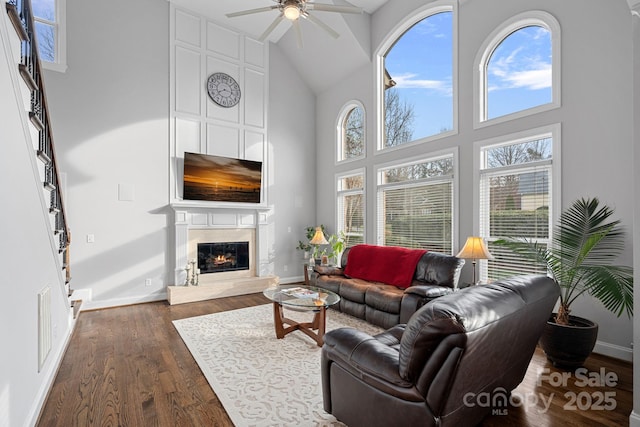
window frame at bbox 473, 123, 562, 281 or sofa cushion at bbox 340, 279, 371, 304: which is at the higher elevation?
window frame at bbox 473, 123, 562, 281

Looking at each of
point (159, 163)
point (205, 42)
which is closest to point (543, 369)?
point (159, 163)

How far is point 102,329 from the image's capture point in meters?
3.95

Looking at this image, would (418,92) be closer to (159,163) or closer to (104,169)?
(159,163)

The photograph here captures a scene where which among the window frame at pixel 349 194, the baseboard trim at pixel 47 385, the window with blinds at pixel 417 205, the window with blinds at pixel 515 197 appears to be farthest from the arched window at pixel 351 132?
the baseboard trim at pixel 47 385

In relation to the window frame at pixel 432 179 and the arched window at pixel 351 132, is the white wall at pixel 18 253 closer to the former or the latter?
the window frame at pixel 432 179

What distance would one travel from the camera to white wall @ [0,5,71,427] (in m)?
1.69

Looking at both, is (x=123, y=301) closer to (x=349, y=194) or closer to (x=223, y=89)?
(x=223, y=89)

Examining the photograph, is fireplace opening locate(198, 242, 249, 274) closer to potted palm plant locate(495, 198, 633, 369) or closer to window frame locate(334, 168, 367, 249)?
window frame locate(334, 168, 367, 249)

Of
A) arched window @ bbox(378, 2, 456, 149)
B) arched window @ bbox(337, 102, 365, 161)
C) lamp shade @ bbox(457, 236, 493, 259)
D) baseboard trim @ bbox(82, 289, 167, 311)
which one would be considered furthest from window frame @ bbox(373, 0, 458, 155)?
baseboard trim @ bbox(82, 289, 167, 311)

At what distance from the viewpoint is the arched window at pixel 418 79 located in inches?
189

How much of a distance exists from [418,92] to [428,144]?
3.49 feet

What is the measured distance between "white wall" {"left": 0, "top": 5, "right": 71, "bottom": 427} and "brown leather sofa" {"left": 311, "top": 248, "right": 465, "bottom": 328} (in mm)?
3204

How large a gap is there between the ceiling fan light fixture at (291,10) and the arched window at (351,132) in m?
3.28

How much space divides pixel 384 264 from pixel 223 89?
4.47 meters
